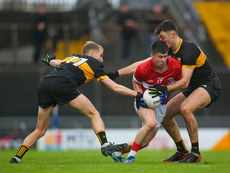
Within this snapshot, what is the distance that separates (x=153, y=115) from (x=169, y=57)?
1068 mm

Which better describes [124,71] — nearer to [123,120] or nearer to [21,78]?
→ [123,120]

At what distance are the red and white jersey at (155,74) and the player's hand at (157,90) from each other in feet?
0.81

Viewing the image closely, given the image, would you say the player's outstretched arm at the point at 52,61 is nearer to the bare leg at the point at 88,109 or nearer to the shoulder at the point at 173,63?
the bare leg at the point at 88,109

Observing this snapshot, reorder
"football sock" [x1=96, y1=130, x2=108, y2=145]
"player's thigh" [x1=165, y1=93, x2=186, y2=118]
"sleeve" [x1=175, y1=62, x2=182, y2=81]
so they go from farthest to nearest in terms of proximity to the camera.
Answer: "player's thigh" [x1=165, y1=93, x2=186, y2=118], "sleeve" [x1=175, y1=62, x2=182, y2=81], "football sock" [x1=96, y1=130, x2=108, y2=145]

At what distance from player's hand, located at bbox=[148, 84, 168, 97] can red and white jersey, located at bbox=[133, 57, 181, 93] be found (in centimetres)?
25

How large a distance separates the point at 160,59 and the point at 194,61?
802 mm

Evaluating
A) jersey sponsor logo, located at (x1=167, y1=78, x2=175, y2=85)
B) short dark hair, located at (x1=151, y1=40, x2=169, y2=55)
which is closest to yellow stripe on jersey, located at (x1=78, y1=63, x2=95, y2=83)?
short dark hair, located at (x1=151, y1=40, x2=169, y2=55)

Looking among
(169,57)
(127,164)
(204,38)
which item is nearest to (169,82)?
(169,57)

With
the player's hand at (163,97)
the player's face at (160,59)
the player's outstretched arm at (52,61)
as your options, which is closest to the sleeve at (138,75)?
the player's face at (160,59)

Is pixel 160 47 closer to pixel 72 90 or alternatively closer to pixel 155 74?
pixel 155 74

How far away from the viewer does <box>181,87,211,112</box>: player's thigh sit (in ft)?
30.2

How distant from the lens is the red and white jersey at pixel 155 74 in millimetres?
8930

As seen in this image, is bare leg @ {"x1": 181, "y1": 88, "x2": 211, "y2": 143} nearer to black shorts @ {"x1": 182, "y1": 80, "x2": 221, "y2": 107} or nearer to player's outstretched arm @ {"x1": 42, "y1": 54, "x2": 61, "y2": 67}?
black shorts @ {"x1": 182, "y1": 80, "x2": 221, "y2": 107}

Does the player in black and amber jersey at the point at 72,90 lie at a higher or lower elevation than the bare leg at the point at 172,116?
higher
